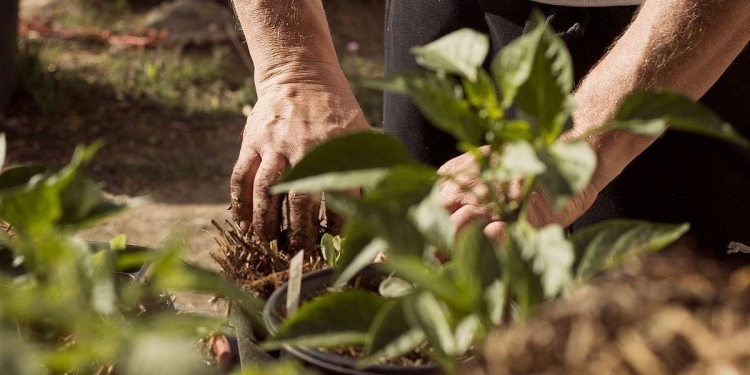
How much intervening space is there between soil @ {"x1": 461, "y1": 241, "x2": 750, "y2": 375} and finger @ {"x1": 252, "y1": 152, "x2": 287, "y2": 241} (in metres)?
0.67

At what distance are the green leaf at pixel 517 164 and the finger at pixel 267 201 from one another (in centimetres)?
61

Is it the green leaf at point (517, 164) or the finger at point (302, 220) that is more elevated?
the green leaf at point (517, 164)

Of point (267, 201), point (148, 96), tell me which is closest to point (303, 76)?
point (267, 201)

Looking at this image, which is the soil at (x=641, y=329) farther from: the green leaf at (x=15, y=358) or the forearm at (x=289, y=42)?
the forearm at (x=289, y=42)

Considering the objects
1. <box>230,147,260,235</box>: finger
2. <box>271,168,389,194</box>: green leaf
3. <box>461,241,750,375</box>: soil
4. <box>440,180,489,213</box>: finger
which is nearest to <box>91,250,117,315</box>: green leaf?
<box>271,168,389,194</box>: green leaf

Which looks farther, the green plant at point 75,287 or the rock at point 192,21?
the rock at point 192,21

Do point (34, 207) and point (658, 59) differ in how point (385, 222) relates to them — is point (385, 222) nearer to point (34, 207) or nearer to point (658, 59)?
point (34, 207)

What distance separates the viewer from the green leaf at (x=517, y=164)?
0.50 meters

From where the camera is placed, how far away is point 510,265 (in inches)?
20.2

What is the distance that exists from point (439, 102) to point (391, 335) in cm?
16

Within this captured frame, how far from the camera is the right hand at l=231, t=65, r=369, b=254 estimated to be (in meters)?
1.12

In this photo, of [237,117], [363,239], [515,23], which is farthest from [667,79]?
[237,117]

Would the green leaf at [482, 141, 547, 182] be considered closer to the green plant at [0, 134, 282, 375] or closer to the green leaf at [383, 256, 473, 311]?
the green leaf at [383, 256, 473, 311]

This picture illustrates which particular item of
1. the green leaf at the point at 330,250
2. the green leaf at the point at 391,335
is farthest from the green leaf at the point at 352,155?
the green leaf at the point at 330,250
